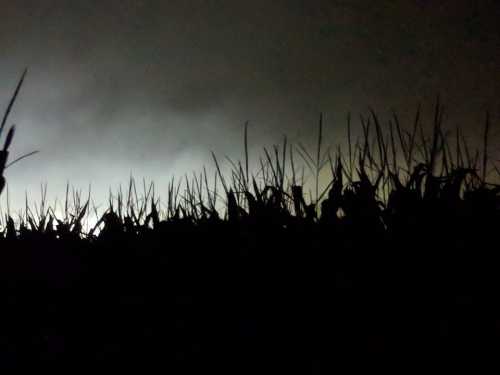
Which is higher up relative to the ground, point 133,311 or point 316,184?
point 316,184

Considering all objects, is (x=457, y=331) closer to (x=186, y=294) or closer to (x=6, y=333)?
(x=186, y=294)

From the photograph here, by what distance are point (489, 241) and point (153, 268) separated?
3.92 feet

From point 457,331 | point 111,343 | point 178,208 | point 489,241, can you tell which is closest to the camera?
point 457,331

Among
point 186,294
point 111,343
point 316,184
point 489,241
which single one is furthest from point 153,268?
point 489,241

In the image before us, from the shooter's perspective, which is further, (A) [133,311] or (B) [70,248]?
(B) [70,248]

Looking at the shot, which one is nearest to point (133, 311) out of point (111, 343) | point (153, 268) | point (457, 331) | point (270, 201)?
point (111, 343)

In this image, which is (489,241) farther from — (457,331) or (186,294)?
(186,294)

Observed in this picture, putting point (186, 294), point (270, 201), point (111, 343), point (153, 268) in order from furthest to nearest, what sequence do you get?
point (270, 201), point (153, 268), point (186, 294), point (111, 343)

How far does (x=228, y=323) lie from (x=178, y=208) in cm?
116

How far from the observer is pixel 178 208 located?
2.29 m

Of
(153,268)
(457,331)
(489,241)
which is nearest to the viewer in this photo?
(457,331)

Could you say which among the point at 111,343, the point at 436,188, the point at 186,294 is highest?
the point at 436,188

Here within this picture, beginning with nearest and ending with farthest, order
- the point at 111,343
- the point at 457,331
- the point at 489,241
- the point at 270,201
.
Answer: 1. the point at 457,331
2. the point at 111,343
3. the point at 489,241
4. the point at 270,201

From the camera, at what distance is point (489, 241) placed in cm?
130
